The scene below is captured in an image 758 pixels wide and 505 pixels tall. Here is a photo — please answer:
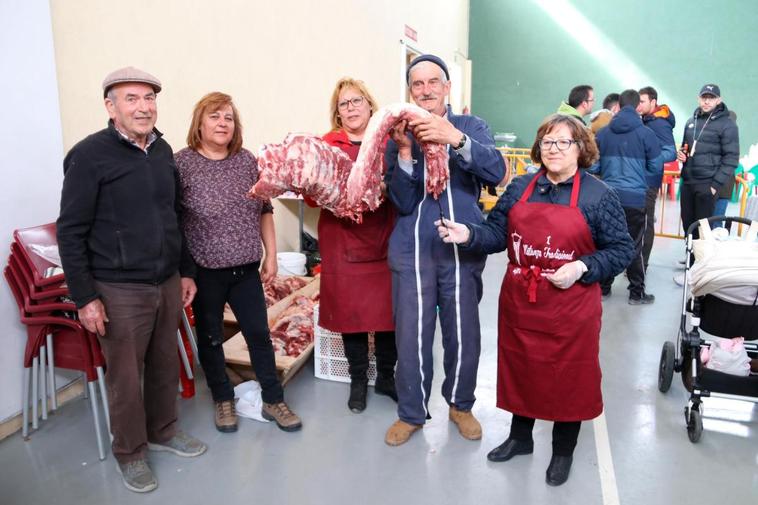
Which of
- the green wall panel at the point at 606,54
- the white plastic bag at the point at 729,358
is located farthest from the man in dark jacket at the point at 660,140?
the green wall panel at the point at 606,54

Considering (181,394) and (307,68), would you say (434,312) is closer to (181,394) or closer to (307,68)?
(181,394)

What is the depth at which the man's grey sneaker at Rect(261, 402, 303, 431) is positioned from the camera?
2.58m

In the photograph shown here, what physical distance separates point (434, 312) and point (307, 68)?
3.55m

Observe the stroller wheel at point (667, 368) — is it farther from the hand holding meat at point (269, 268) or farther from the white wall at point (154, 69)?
the white wall at point (154, 69)

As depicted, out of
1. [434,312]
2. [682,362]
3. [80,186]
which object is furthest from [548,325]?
[80,186]

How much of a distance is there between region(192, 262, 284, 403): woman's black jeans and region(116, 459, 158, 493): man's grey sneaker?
0.48 m

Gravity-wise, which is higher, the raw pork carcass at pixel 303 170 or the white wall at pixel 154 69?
the white wall at pixel 154 69

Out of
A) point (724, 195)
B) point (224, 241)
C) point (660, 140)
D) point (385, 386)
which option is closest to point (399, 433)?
point (385, 386)

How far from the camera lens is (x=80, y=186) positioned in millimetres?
1891

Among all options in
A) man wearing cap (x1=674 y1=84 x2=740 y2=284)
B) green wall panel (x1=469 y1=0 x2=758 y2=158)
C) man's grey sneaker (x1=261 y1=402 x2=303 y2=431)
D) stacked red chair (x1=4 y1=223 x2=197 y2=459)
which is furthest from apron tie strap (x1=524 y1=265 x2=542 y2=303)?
green wall panel (x1=469 y1=0 x2=758 y2=158)

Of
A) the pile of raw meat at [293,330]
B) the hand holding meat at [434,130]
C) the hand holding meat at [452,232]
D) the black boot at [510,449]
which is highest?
the hand holding meat at [434,130]

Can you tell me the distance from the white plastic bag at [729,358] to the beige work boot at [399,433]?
141 centimetres

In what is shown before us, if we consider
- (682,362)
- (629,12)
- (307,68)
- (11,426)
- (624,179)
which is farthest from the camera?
(629,12)

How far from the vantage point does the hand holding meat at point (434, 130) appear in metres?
2.03
